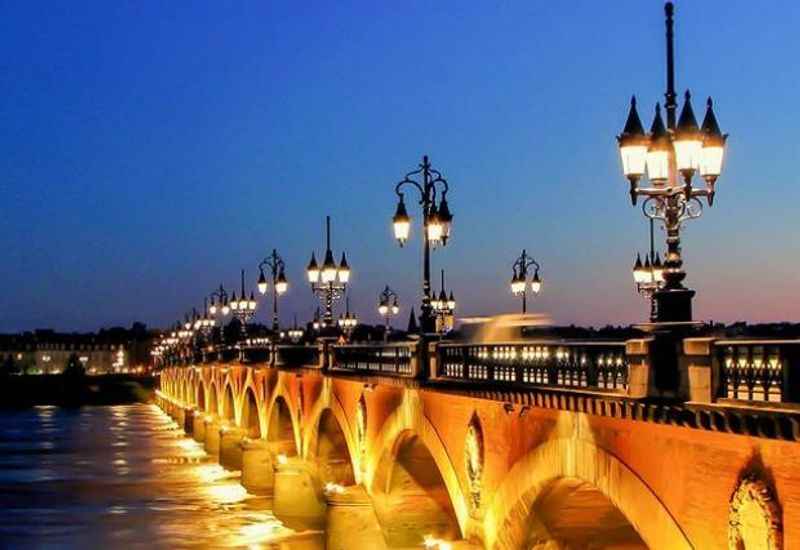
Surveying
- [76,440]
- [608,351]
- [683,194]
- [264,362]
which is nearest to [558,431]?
[608,351]

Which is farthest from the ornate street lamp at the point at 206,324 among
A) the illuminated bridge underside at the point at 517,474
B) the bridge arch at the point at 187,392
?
the illuminated bridge underside at the point at 517,474

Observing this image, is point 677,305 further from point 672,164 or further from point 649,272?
point 649,272

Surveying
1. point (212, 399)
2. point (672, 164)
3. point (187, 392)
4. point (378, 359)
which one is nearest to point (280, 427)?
→ point (378, 359)

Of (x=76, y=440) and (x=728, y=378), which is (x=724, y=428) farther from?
(x=76, y=440)

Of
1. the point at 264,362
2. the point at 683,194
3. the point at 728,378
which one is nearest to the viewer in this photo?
the point at 728,378

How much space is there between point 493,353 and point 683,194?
26.8 feet

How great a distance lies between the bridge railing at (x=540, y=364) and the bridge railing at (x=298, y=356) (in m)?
16.5

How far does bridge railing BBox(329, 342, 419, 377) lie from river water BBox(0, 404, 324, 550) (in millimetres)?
5734

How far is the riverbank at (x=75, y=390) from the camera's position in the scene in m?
167

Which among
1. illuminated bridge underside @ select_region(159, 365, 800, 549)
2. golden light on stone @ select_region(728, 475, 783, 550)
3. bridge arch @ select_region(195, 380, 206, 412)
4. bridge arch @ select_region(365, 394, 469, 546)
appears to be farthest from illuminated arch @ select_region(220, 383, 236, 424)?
golden light on stone @ select_region(728, 475, 783, 550)

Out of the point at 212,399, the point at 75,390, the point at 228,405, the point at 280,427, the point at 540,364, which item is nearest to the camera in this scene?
the point at 540,364

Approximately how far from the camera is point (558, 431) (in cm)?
1919

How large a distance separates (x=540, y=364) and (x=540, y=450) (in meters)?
1.25

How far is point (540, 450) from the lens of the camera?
20.1 meters
